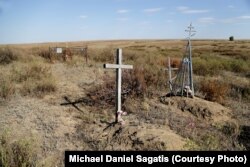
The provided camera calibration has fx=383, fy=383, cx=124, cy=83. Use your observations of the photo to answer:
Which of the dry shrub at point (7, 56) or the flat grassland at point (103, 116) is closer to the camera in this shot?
the flat grassland at point (103, 116)

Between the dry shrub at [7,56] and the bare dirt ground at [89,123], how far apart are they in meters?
7.26

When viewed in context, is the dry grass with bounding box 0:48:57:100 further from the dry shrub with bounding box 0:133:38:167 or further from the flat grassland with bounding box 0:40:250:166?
the dry shrub with bounding box 0:133:38:167

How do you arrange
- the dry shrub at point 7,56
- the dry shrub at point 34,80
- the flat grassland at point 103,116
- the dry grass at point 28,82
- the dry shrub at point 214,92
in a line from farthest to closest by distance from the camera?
the dry shrub at point 7,56 < the dry shrub at point 214,92 < the dry shrub at point 34,80 < the dry grass at point 28,82 < the flat grassland at point 103,116

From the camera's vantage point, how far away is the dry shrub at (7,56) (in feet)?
60.4

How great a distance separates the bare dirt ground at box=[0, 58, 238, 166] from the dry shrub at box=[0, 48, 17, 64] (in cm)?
726

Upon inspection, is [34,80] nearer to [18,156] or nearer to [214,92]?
[214,92]

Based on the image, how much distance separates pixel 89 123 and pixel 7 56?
10854 millimetres

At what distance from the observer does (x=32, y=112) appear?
10094 mm

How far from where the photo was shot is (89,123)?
382 inches

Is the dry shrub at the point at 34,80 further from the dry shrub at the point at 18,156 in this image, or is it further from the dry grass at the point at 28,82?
the dry shrub at the point at 18,156

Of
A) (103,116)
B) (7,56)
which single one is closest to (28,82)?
(103,116)

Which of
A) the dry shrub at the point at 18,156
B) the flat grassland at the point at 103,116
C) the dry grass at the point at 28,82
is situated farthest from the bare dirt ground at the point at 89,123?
the dry shrub at the point at 18,156

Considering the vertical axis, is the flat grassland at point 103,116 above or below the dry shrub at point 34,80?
below

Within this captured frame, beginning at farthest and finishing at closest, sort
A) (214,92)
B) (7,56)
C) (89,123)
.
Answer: (7,56) → (214,92) → (89,123)
